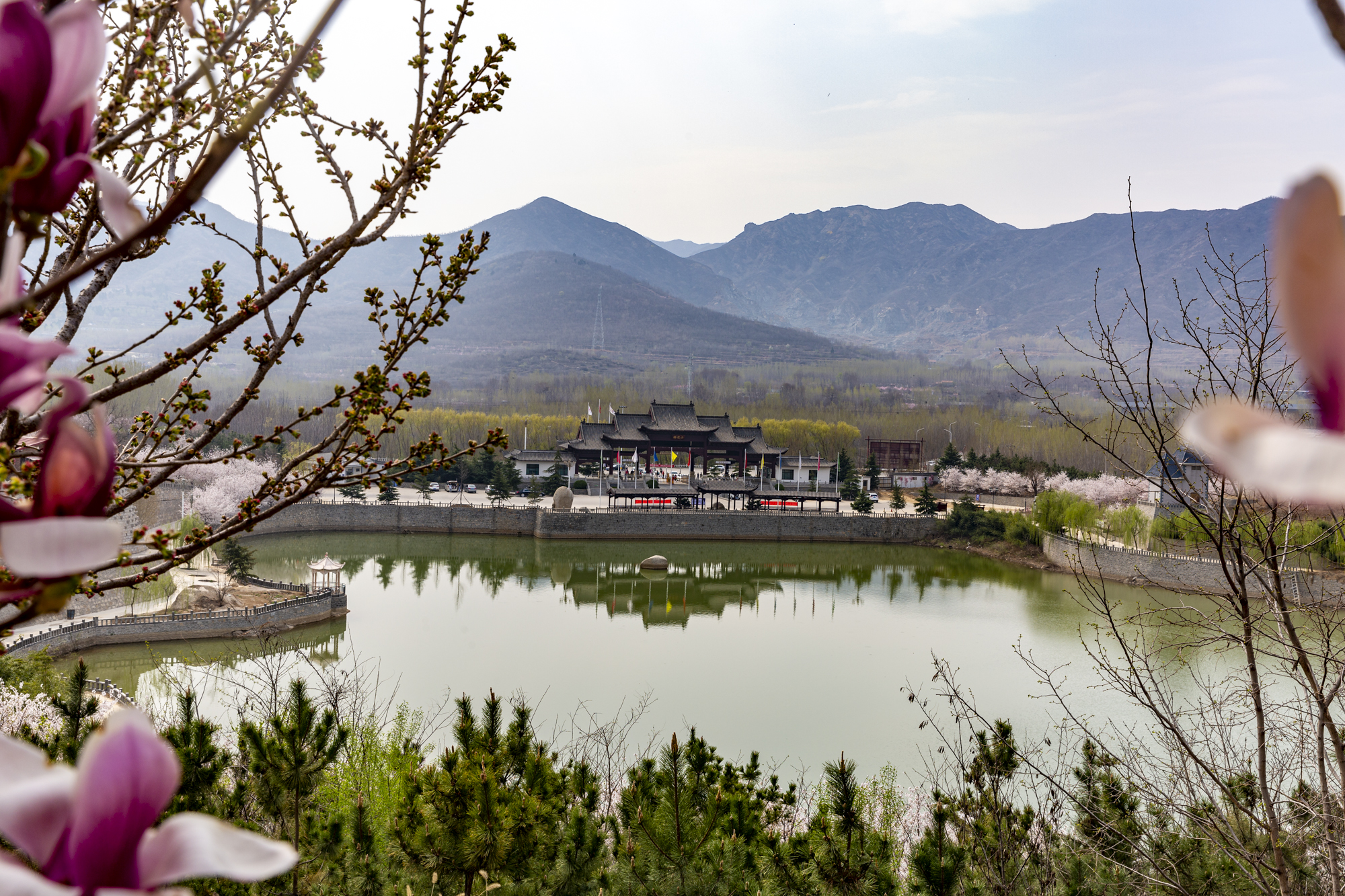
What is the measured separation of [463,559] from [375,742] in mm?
14050

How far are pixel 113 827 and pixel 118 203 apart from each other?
32 centimetres

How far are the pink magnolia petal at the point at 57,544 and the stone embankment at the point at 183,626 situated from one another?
544 inches

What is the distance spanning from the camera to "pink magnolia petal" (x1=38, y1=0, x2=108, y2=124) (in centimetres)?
40

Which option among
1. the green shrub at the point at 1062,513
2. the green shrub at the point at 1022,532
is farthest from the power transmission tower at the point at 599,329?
the green shrub at the point at 1062,513

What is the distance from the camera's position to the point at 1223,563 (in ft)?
7.57

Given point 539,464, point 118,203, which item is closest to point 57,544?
point 118,203

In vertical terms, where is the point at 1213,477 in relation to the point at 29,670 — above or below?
above

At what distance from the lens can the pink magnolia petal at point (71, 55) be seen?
1.30ft

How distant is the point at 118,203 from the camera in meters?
0.45

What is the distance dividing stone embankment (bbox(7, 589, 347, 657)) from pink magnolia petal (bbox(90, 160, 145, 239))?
13.7 meters

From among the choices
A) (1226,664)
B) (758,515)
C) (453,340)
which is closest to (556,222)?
(453,340)

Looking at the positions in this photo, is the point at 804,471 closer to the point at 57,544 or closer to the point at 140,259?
the point at 140,259

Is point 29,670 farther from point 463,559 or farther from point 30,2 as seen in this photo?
point 463,559

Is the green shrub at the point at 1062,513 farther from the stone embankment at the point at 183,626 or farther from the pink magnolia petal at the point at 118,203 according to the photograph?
the pink magnolia petal at the point at 118,203
